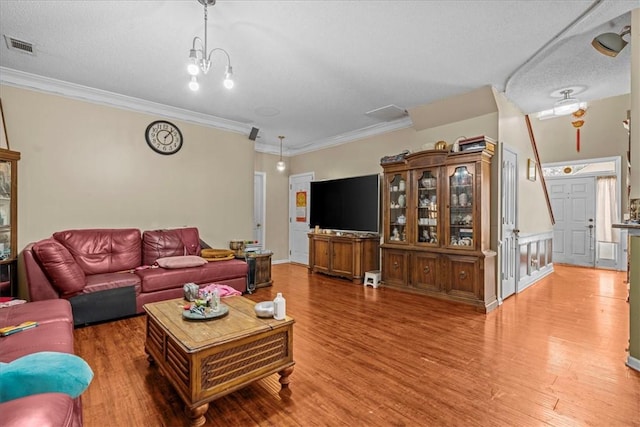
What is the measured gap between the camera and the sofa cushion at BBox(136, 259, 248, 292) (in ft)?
10.9

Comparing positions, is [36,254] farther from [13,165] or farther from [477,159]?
[477,159]

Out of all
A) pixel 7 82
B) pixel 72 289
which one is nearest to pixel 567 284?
pixel 72 289

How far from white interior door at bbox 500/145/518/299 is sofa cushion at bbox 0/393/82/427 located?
4.23 m

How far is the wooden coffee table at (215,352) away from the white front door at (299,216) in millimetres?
4533

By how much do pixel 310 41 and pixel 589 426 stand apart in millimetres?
3216

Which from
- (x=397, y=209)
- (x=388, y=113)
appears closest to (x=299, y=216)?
(x=397, y=209)

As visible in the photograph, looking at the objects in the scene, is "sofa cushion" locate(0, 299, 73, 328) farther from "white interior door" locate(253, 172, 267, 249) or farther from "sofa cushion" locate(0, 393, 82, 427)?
"white interior door" locate(253, 172, 267, 249)

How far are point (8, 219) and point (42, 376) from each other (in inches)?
121

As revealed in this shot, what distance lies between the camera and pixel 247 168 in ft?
17.4

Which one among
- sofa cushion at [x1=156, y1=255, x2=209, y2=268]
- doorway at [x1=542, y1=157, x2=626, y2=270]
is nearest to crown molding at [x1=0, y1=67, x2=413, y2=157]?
sofa cushion at [x1=156, y1=255, x2=209, y2=268]

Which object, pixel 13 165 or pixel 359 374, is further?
pixel 13 165

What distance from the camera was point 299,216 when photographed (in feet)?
22.3

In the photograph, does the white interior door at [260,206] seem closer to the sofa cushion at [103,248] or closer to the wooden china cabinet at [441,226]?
the sofa cushion at [103,248]

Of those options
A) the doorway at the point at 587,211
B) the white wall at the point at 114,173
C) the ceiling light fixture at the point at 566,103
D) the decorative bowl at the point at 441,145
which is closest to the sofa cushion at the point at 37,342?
the white wall at the point at 114,173
